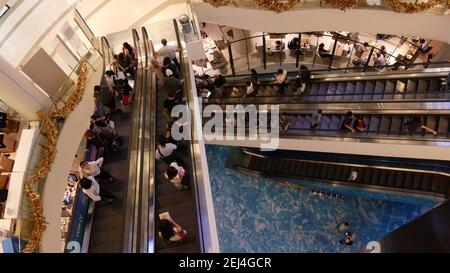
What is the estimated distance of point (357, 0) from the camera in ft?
35.4

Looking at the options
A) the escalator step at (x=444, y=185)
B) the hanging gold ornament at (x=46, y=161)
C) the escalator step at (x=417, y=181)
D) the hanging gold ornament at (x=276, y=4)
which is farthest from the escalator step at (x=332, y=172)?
the hanging gold ornament at (x=46, y=161)

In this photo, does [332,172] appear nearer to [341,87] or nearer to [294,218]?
[294,218]

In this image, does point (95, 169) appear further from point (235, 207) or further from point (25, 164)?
point (235, 207)

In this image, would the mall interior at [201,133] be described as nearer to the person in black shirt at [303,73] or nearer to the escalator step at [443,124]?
the escalator step at [443,124]

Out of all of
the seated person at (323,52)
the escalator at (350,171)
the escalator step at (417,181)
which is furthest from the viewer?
the seated person at (323,52)

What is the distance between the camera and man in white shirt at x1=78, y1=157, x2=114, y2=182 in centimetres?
738

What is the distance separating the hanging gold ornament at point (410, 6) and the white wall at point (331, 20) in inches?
8.7

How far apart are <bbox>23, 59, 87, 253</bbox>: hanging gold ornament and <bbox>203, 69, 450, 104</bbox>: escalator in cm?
368

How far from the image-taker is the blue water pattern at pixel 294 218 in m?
11.7

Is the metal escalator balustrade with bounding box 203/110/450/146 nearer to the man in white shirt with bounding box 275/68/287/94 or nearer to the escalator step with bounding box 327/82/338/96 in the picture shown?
the man in white shirt with bounding box 275/68/287/94

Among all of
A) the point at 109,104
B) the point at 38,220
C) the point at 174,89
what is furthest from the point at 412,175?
the point at 38,220

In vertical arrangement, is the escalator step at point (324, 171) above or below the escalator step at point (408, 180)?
above
